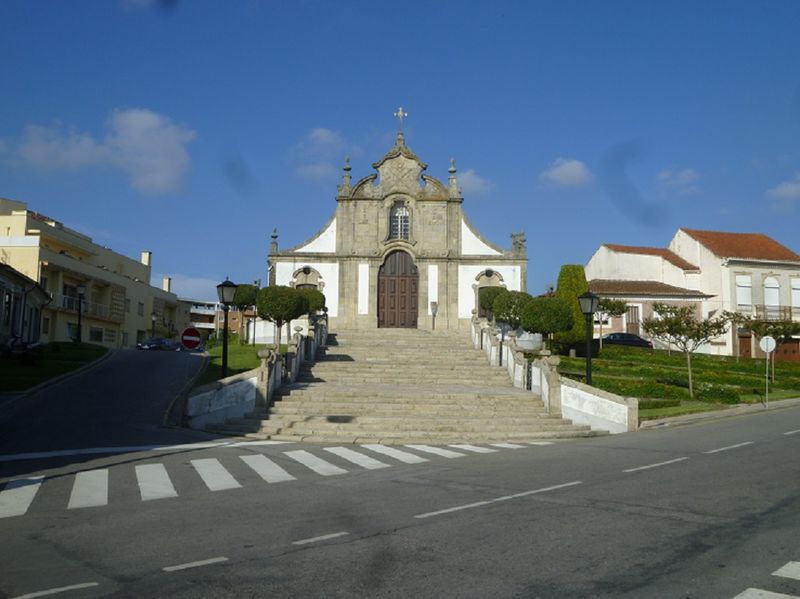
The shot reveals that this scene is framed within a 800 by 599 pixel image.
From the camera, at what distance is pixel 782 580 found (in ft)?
18.4

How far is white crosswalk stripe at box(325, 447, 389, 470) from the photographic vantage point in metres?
12.8

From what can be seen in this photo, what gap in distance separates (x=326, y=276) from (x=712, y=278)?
98.8ft

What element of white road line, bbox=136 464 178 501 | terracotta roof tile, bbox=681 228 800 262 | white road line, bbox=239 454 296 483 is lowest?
white road line, bbox=239 454 296 483

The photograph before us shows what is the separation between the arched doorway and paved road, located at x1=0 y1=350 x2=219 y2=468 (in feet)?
42.7

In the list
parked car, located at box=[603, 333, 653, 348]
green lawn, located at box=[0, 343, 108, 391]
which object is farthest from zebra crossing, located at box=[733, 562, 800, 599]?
parked car, located at box=[603, 333, 653, 348]

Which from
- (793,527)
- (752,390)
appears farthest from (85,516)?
(752,390)

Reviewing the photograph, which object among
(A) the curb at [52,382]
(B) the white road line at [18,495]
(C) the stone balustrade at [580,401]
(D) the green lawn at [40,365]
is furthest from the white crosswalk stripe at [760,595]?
(D) the green lawn at [40,365]

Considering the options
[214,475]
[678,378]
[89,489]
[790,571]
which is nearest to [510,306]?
[678,378]

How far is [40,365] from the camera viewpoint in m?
28.0

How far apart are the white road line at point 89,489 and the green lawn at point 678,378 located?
15.2 m

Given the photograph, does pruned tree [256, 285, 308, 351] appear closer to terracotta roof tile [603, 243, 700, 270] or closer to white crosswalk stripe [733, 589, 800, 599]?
white crosswalk stripe [733, 589, 800, 599]

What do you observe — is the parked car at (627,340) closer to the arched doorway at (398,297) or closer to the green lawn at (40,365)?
the arched doorway at (398,297)

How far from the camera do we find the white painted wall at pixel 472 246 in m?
40.9

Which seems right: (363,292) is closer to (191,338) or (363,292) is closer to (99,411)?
(99,411)
